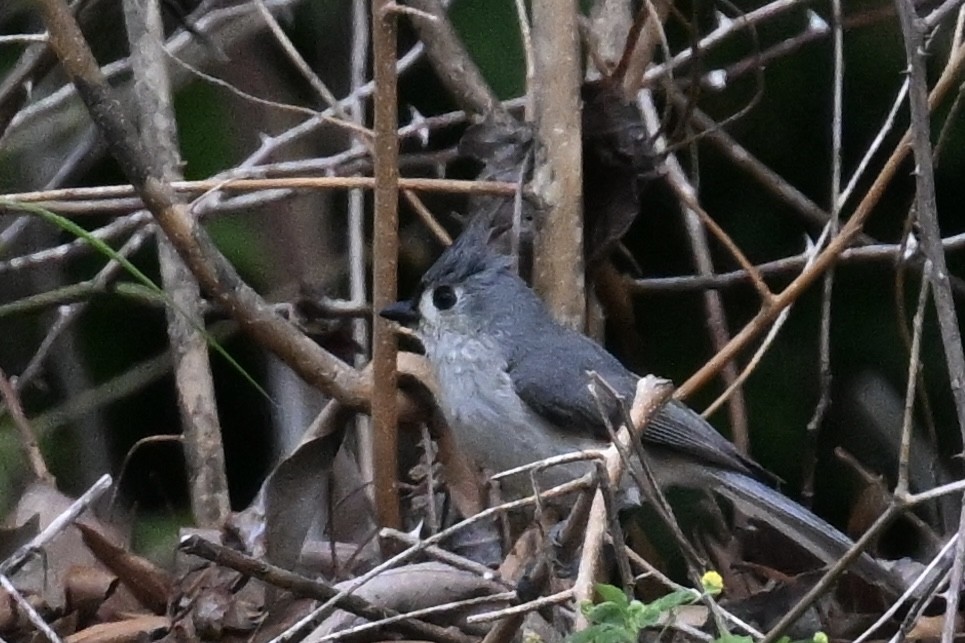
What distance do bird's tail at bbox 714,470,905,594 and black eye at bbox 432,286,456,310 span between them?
0.60 meters

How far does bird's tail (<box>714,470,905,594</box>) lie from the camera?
219cm

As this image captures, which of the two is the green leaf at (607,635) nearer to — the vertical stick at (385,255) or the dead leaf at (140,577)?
the vertical stick at (385,255)

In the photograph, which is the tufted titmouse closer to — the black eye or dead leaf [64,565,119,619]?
the black eye

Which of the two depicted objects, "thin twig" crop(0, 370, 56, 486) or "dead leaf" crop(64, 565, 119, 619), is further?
"thin twig" crop(0, 370, 56, 486)

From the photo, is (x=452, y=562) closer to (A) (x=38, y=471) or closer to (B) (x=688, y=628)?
(B) (x=688, y=628)

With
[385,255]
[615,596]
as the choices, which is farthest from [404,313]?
[615,596]

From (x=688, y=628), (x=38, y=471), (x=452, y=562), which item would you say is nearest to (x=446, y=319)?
(x=38, y=471)

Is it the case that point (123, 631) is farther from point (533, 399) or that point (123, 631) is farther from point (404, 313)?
point (533, 399)

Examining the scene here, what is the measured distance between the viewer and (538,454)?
2.61 metres

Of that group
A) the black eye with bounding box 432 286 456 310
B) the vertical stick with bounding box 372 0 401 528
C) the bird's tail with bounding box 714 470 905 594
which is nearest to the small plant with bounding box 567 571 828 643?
the vertical stick with bounding box 372 0 401 528

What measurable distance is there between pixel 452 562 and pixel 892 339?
148 cm

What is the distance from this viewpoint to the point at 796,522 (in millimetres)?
2459

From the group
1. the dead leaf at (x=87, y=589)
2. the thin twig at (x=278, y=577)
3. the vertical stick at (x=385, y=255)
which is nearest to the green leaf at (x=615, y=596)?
the thin twig at (x=278, y=577)

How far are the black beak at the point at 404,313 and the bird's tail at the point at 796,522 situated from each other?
24.9 inches
